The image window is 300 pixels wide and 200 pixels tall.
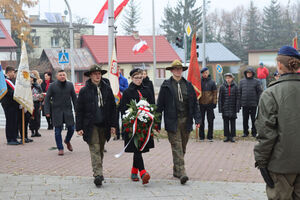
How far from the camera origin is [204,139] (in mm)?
12383

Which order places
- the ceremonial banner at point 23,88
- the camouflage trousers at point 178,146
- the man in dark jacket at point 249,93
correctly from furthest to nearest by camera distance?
1. the man in dark jacket at point 249,93
2. the ceremonial banner at point 23,88
3. the camouflage trousers at point 178,146

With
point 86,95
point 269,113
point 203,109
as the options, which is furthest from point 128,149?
point 203,109

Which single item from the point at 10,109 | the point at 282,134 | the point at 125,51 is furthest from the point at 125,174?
the point at 125,51

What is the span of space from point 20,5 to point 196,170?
5161 centimetres

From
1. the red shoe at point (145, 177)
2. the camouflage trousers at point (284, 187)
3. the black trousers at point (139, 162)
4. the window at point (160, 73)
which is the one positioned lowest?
the red shoe at point (145, 177)

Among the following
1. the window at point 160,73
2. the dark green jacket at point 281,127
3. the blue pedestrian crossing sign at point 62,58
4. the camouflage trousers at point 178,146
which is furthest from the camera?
the window at point 160,73

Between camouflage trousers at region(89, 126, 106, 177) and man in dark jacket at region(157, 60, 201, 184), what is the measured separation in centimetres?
109

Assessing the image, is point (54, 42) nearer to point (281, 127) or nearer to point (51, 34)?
point (51, 34)

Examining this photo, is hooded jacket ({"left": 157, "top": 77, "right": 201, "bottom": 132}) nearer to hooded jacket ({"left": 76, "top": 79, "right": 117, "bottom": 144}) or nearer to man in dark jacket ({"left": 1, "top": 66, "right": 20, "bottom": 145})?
hooded jacket ({"left": 76, "top": 79, "right": 117, "bottom": 144})

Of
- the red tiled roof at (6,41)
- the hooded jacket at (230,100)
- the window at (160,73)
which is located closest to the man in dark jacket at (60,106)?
the hooded jacket at (230,100)

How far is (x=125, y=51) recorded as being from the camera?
54781 millimetres

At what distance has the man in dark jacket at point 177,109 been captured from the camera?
7.27 m

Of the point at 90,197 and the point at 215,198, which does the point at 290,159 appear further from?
the point at 90,197

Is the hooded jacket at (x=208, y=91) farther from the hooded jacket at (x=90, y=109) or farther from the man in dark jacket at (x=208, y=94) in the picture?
the hooded jacket at (x=90, y=109)
